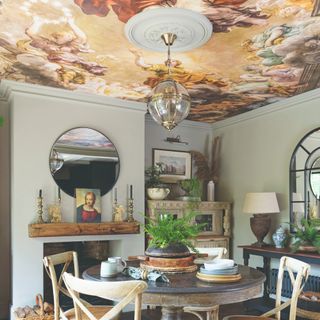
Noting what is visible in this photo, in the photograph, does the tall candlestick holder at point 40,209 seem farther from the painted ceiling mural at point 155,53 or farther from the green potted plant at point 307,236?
the green potted plant at point 307,236

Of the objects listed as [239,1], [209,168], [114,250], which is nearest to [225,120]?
[209,168]

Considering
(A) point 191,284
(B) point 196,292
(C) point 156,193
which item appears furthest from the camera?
(C) point 156,193

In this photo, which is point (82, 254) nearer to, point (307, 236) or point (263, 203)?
point (263, 203)

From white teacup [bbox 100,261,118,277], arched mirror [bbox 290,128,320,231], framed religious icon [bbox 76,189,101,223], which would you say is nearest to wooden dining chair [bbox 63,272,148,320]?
white teacup [bbox 100,261,118,277]

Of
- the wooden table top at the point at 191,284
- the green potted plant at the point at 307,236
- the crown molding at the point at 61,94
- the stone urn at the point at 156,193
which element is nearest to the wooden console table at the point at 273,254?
the green potted plant at the point at 307,236

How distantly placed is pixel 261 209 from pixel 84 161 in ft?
7.33

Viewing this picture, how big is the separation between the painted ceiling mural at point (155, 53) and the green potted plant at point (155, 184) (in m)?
1.15

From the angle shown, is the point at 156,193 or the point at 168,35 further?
the point at 156,193

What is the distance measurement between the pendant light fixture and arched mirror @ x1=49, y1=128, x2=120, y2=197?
5.91 ft

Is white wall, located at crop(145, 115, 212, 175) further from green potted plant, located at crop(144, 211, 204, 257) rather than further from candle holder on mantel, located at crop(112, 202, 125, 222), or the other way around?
green potted plant, located at crop(144, 211, 204, 257)

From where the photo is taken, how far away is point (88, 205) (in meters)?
4.41

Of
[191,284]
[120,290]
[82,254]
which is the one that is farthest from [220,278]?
[82,254]

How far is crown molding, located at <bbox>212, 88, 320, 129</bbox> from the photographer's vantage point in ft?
14.6

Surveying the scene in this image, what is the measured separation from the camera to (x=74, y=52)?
3.28 metres
